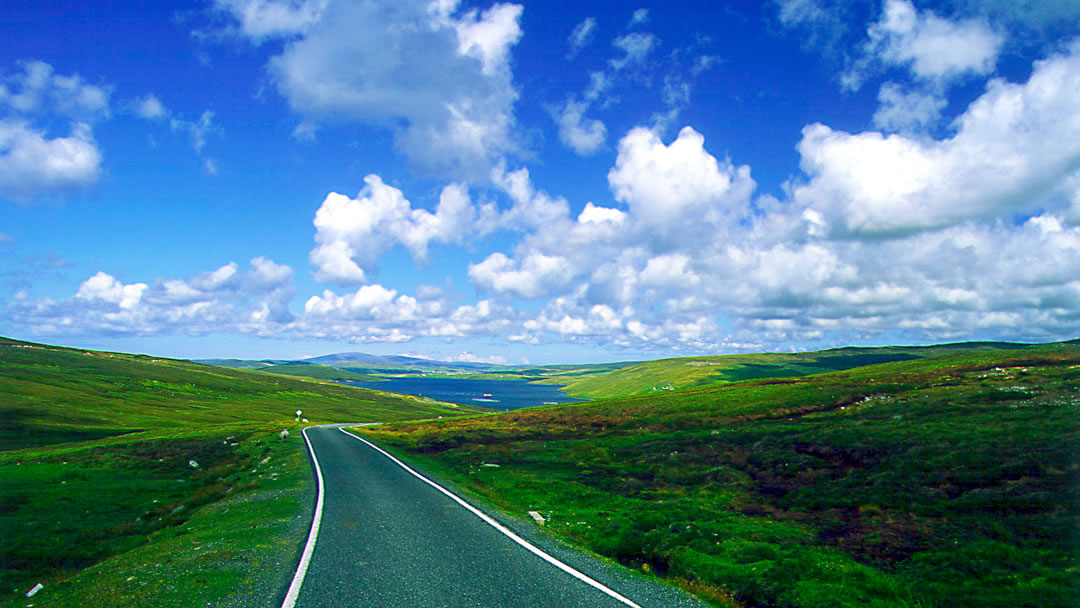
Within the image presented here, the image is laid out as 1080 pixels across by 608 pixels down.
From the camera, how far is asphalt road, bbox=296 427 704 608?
34.5 feet

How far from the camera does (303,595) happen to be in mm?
10500

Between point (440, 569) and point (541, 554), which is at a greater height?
point (440, 569)

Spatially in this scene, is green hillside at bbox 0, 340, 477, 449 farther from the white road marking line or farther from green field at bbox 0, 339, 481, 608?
the white road marking line

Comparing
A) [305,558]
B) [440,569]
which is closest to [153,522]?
[305,558]

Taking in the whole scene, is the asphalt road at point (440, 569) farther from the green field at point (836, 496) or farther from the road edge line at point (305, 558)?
the green field at point (836, 496)

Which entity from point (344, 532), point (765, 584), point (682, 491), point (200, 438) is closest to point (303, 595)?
point (344, 532)

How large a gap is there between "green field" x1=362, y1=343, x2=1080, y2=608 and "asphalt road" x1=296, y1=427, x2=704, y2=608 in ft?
8.11

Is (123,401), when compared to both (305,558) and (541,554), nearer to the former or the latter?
(305,558)

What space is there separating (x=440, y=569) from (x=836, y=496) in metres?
19.9

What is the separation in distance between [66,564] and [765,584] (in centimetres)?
2556

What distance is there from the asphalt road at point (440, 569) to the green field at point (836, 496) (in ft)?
8.11

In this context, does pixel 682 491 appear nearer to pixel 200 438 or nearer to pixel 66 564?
pixel 66 564

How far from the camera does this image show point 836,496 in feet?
77.9

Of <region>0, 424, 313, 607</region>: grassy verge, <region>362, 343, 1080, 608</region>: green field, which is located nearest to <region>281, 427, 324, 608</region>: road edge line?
<region>0, 424, 313, 607</region>: grassy verge
